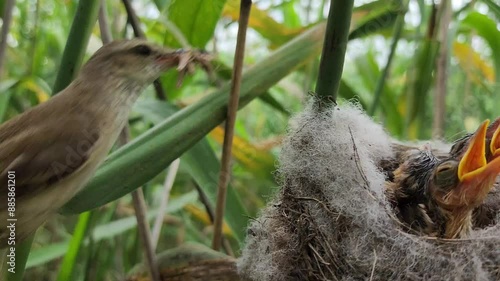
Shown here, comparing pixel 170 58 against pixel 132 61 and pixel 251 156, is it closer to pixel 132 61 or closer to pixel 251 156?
pixel 132 61

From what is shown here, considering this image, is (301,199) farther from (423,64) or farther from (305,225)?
(423,64)

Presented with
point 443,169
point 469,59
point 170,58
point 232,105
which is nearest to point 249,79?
point 232,105

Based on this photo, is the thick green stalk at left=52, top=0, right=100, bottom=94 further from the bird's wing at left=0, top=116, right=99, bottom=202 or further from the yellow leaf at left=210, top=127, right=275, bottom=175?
the yellow leaf at left=210, top=127, right=275, bottom=175

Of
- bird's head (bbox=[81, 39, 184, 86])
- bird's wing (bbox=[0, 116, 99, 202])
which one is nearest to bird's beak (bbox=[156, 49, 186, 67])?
bird's head (bbox=[81, 39, 184, 86])

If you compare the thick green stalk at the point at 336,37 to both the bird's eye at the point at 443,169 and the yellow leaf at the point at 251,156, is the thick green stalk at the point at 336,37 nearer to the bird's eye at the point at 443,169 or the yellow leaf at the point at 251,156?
the bird's eye at the point at 443,169

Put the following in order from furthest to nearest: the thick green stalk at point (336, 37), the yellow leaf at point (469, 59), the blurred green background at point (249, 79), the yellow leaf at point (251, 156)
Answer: the yellow leaf at point (469, 59), the yellow leaf at point (251, 156), the blurred green background at point (249, 79), the thick green stalk at point (336, 37)

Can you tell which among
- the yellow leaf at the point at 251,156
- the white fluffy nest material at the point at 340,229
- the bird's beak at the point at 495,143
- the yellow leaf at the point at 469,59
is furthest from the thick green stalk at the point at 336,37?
the yellow leaf at the point at 469,59

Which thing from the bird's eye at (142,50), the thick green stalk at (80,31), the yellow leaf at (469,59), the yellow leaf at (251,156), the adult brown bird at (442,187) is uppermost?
the thick green stalk at (80,31)

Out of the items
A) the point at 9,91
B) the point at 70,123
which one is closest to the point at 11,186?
the point at 70,123
